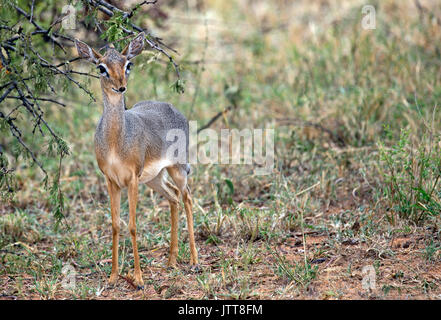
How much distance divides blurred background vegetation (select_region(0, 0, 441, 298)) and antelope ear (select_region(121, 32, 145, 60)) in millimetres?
167

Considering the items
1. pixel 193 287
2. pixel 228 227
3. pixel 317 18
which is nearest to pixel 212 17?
pixel 317 18

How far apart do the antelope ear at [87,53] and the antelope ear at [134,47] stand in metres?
0.19

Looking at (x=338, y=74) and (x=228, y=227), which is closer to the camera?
(x=228, y=227)

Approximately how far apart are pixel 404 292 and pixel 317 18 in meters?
7.84

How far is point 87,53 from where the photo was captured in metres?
4.71

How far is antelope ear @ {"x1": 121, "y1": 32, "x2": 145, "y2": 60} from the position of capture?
15.5ft

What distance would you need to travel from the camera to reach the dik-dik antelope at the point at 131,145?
4.65 meters

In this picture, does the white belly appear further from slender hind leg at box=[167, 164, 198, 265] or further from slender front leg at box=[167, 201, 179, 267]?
slender front leg at box=[167, 201, 179, 267]

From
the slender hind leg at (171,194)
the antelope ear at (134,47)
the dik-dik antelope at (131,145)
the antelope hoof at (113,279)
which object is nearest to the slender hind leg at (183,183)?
the dik-dik antelope at (131,145)

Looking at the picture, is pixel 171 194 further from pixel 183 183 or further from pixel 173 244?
pixel 173 244

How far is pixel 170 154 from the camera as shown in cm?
546

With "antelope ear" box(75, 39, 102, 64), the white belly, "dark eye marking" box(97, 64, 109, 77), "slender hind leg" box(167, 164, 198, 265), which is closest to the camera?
"dark eye marking" box(97, 64, 109, 77)

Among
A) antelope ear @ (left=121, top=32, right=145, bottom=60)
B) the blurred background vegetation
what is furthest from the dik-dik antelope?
the blurred background vegetation

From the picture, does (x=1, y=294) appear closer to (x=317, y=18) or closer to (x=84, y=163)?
(x=84, y=163)
